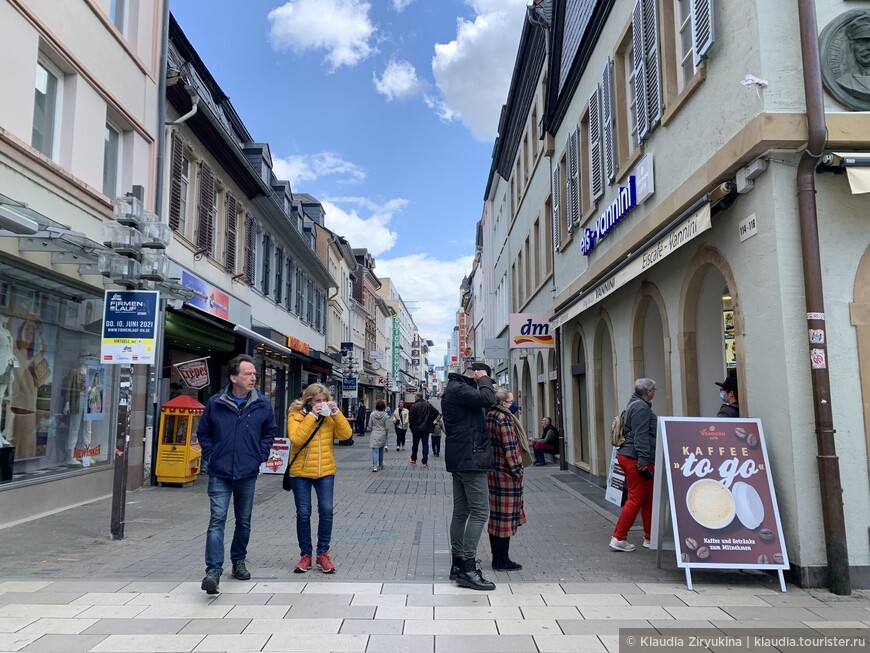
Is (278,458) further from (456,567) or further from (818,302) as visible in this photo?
(818,302)

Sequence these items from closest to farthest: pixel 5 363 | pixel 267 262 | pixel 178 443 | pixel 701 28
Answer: pixel 701 28 < pixel 5 363 < pixel 178 443 < pixel 267 262

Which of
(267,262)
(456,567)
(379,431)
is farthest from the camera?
(267,262)

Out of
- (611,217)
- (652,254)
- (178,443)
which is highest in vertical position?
(611,217)

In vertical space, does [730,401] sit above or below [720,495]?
above

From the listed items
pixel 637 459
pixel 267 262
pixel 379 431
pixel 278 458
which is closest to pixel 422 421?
pixel 379 431

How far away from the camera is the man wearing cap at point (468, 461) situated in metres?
5.62

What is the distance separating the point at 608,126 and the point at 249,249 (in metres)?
11.6

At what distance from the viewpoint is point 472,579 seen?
5.55 meters

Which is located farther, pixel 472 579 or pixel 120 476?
pixel 120 476

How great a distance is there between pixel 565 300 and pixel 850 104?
820 cm

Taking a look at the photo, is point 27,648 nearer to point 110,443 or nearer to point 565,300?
point 110,443

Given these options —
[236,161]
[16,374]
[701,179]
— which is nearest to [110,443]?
[16,374]

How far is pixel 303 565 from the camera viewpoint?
6000 millimetres

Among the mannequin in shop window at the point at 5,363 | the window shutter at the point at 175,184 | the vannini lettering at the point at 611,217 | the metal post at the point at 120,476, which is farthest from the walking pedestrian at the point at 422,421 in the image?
the metal post at the point at 120,476
